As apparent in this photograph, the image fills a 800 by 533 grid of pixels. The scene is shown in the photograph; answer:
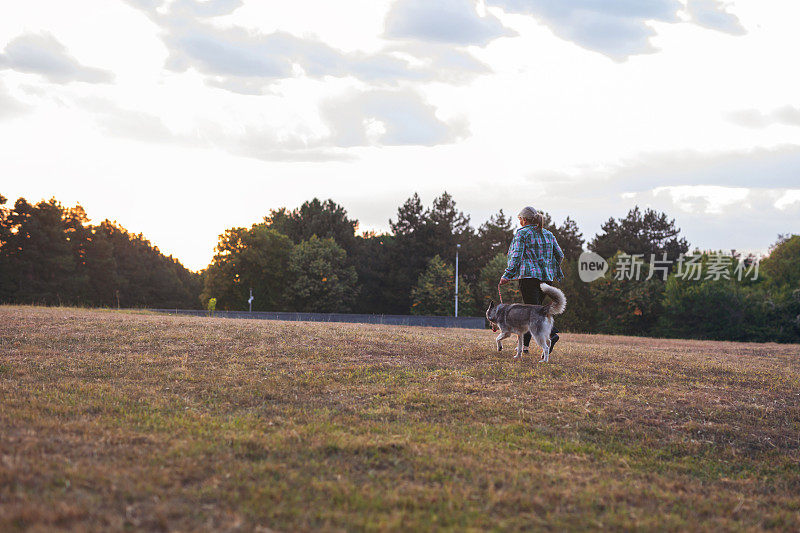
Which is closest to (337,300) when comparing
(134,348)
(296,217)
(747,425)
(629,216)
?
(296,217)

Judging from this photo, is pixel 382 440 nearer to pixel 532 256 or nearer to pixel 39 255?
pixel 532 256

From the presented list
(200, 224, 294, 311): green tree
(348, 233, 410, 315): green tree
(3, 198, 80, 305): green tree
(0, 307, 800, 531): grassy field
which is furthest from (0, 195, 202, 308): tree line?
(0, 307, 800, 531): grassy field

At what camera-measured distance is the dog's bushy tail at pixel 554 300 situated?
417 inches

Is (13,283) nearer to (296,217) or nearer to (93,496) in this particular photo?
(296,217)

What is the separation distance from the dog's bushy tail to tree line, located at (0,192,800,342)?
53.0 m

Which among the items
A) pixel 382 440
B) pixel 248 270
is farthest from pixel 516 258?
pixel 248 270

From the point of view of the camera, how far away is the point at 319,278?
75312 millimetres

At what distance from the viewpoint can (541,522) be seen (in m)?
4.42

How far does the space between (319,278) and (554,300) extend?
65.9m

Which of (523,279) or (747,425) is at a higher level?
(523,279)

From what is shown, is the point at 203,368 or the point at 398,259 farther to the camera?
the point at 398,259

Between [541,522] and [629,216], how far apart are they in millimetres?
90488

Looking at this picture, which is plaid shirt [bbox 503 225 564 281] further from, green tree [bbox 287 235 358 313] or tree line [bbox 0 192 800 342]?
green tree [bbox 287 235 358 313]

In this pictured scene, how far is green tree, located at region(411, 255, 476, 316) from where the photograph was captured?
74594 millimetres
